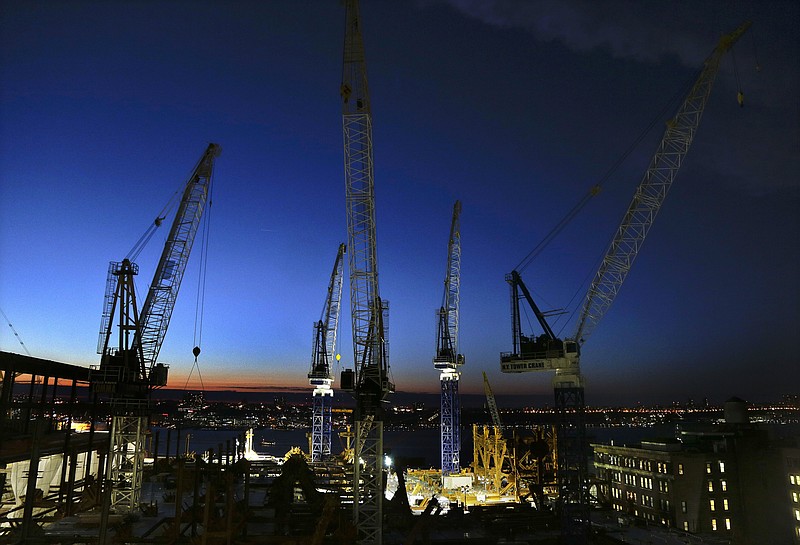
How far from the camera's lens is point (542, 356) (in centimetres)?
4984

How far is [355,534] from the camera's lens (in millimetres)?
30438

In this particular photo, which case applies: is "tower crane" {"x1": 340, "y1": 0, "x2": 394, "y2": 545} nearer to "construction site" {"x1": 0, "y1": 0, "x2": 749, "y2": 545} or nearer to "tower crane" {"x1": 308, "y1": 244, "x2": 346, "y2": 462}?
"construction site" {"x1": 0, "y1": 0, "x2": 749, "y2": 545}

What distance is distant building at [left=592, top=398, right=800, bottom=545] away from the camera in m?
67.2

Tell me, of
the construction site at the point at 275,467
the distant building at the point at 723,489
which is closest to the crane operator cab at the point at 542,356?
the construction site at the point at 275,467

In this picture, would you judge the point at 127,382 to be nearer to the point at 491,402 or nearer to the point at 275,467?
the point at 275,467

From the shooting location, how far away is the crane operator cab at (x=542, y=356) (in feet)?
159

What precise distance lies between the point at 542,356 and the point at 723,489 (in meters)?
39.8

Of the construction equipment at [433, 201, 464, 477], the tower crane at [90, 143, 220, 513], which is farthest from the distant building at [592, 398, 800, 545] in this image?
the tower crane at [90, 143, 220, 513]

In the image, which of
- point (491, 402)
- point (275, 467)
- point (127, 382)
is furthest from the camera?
point (491, 402)

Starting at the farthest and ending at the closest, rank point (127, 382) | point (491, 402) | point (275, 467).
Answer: point (491, 402) < point (275, 467) < point (127, 382)

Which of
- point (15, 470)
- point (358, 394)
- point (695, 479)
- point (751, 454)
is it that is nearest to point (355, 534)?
point (358, 394)

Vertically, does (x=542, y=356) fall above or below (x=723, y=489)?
above

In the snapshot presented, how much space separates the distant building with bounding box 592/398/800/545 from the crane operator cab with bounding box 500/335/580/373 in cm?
2509

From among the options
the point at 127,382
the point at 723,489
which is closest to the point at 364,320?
the point at 127,382
